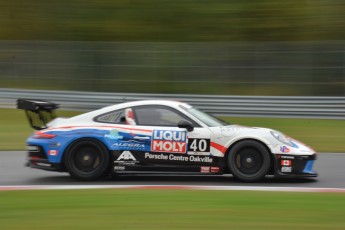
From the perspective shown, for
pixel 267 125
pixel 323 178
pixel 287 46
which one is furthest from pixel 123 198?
pixel 287 46

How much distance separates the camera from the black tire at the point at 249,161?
30.6ft

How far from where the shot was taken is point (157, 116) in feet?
31.6

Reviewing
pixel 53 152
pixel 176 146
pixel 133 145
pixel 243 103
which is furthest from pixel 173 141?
pixel 243 103

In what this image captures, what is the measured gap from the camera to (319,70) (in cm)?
1997

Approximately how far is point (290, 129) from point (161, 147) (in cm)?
850

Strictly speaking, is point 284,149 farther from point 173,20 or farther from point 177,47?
point 173,20

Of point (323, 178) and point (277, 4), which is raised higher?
point (277, 4)

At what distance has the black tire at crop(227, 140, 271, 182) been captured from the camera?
931 centimetres

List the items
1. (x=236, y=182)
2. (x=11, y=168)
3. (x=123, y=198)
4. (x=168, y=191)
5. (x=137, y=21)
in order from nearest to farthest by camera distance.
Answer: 1. (x=123, y=198)
2. (x=168, y=191)
3. (x=236, y=182)
4. (x=11, y=168)
5. (x=137, y=21)

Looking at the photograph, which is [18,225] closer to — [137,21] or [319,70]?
[319,70]

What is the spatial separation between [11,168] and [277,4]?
52.1ft

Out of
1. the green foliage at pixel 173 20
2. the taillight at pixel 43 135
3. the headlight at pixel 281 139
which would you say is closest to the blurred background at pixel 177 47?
the green foliage at pixel 173 20

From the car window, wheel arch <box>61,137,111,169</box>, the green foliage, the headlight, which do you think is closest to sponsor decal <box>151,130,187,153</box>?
the car window

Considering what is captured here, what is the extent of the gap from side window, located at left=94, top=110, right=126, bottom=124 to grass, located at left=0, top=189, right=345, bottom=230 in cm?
169
